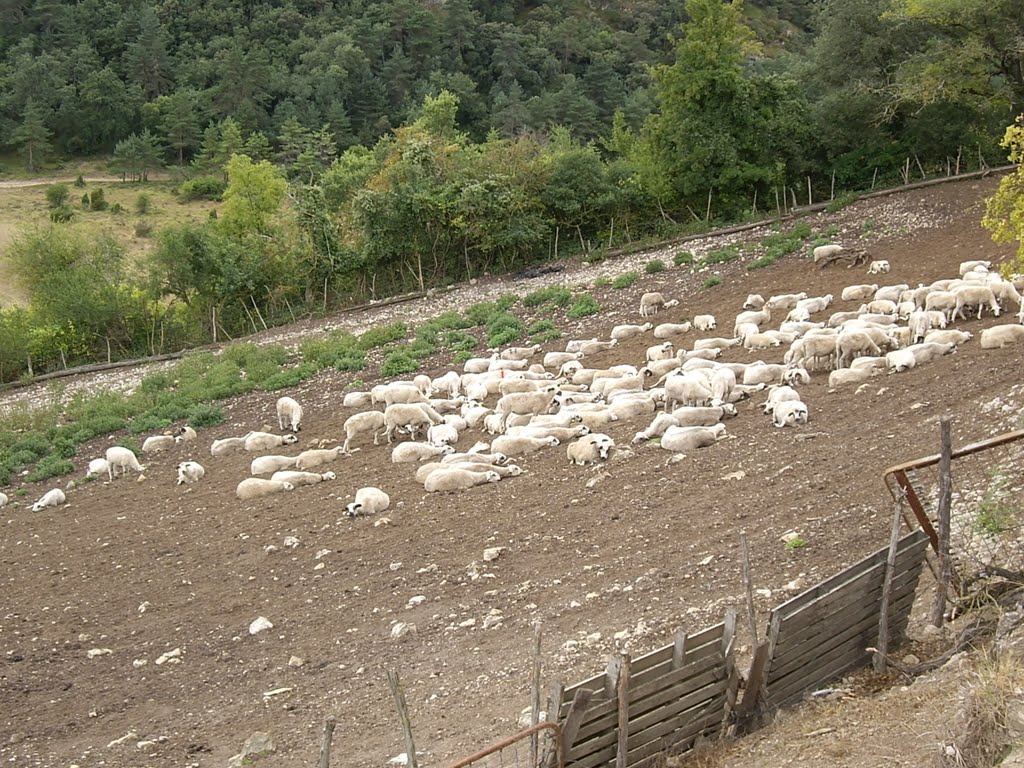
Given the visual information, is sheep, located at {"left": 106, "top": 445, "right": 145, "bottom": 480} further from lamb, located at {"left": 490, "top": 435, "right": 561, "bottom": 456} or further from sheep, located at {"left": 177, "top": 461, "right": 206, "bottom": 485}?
lamb, located at {"left": 490, "top": 435, "right": 561, "bottom": 456}

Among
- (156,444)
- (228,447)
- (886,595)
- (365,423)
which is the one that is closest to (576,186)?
(365,423)

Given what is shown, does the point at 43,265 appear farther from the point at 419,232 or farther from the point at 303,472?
the point at 303,472

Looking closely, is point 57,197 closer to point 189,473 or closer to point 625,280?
point 625,280

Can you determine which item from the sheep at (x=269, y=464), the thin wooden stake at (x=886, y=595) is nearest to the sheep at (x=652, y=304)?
the sheep at (x=269, y=464)

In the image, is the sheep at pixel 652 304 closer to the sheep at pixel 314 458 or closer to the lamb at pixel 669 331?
the lamb at pixel 669 331

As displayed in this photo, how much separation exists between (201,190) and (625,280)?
195 feet

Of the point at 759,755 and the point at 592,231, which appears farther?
the point at 592,231

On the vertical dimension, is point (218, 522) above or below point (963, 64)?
below

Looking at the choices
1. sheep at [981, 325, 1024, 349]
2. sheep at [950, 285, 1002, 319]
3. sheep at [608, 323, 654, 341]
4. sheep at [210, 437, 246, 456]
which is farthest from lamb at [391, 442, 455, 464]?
sheep at [950, 285, 1002, 319]

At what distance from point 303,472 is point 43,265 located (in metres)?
30.0

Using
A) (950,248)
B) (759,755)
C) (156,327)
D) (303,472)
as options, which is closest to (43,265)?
(156,327)

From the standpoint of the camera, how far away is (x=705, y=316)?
26781mm

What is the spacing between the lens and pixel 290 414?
81.3 ft

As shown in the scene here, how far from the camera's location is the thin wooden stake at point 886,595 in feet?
30.9
